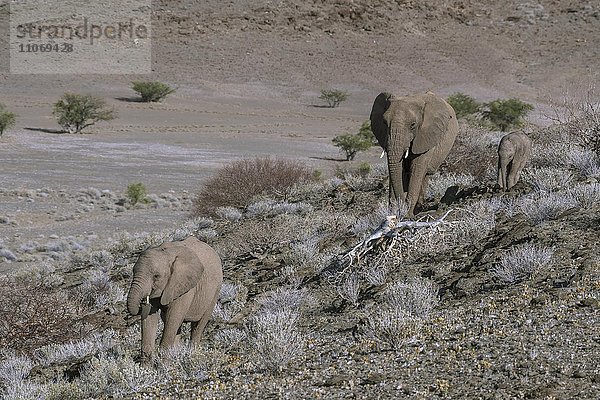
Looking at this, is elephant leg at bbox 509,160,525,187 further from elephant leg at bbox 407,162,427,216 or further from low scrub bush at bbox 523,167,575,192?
elephant leg at bbox 407,162,427,216

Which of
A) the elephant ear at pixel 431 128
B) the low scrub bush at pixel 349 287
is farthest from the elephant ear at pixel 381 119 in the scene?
the low scrub bush at pixel 349 287

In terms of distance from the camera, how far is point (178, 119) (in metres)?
58.2

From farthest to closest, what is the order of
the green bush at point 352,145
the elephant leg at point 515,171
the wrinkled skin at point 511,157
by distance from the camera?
1. the green bush at point 352,145
2. the elephant leg at point 515,171
3. the wrinkled skin at point 511,157

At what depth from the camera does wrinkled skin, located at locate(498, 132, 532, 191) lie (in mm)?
13086

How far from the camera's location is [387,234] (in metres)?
10.6

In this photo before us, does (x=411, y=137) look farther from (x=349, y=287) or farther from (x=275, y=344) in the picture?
(x=275, y=344)

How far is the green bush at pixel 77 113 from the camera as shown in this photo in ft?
162

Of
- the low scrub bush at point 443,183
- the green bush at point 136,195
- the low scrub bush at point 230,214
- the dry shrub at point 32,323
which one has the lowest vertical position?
the green bush at point 136,195

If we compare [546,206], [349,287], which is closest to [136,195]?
[546,206]

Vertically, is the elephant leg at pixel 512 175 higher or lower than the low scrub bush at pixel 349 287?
higher

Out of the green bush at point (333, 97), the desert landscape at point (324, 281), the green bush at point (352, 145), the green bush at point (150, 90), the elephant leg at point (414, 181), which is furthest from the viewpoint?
the green bush at point (333, 97)

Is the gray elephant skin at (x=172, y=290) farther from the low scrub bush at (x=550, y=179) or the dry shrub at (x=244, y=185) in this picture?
the dry shrub at (x=244, y=185)

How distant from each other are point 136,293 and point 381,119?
17.5 ft

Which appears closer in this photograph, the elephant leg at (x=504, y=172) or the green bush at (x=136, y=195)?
the elephant leg at (x=504, y=172)
